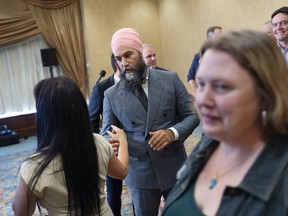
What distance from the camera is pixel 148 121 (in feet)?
5.41

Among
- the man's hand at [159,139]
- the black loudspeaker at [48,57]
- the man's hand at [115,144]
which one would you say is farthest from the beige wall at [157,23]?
the man's hand at [115,144]

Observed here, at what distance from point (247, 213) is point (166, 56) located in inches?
253

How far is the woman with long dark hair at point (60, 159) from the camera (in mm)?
1212

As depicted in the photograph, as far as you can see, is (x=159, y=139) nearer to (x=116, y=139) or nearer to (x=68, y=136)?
(x=116, y=139)

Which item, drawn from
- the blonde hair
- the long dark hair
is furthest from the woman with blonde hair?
the long dark hair

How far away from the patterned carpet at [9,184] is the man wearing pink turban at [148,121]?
1156mm

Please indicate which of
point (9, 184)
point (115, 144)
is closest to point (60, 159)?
point (115, 144)

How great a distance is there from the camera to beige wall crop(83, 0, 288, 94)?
5633 mm

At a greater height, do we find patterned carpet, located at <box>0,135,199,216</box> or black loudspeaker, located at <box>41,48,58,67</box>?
black loudspeaker, located at <box>41,48,58,67</box>

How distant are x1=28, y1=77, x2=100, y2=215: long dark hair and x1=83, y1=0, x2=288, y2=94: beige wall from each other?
4408 mm

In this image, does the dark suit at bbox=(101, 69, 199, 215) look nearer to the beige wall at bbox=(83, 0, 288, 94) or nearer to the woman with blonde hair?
the woman with blonde hair

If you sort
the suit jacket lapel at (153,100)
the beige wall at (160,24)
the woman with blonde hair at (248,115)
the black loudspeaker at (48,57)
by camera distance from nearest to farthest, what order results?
the woman with blonde hair at (248,115)
the suit jacket lapel at (153,100)
the beige wall at (160,24)
the black loudspeaker at (48,57)

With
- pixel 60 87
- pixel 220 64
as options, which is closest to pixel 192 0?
pixel 60 87

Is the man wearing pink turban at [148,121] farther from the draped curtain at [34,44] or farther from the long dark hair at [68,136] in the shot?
the draped curtain at [34,44]
